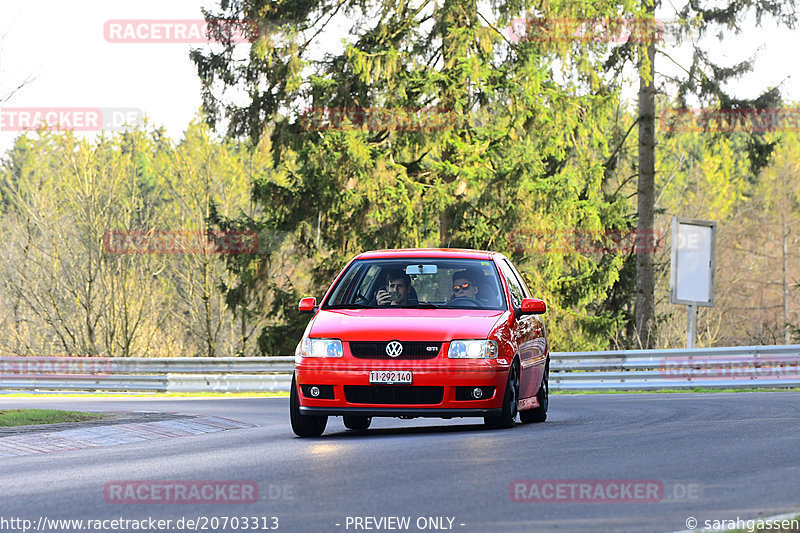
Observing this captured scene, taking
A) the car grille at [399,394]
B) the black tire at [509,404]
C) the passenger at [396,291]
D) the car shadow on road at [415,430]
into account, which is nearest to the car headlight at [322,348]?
the car grille at [399,394]

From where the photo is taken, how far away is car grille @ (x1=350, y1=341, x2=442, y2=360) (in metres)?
11.2

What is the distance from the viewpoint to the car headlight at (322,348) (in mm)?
11406

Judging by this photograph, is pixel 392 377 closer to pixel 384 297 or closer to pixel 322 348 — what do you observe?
pixel 322 348

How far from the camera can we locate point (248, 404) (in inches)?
827

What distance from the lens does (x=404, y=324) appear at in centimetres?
1146

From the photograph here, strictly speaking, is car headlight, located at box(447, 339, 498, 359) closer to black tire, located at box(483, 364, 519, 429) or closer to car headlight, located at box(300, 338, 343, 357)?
black tire, located at box(483, 364, 519, 429)

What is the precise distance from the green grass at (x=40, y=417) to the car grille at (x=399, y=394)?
4882 mm

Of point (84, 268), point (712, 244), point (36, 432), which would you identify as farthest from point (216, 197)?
point (36, 432)

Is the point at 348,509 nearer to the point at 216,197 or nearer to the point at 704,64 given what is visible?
the point at 704,64

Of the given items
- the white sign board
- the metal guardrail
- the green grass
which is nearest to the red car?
the green grass

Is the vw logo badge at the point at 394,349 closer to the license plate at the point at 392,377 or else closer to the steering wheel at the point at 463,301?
the license plate at the point at 392,377

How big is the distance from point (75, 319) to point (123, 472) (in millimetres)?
37124

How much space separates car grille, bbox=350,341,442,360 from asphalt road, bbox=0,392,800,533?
0.77 metres

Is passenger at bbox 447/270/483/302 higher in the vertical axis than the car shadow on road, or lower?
higher
